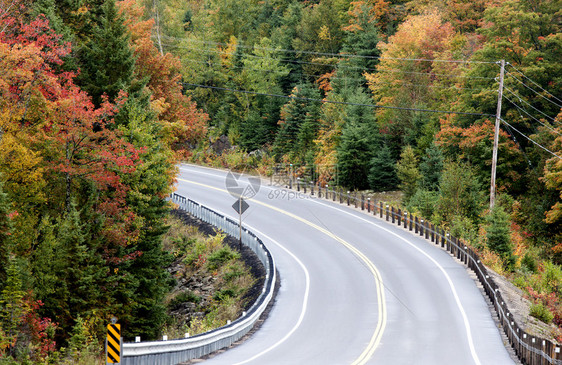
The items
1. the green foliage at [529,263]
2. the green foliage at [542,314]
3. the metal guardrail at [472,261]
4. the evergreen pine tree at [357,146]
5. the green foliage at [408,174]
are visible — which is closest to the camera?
the metal guardrail at [472,261]

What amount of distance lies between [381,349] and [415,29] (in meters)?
42.5

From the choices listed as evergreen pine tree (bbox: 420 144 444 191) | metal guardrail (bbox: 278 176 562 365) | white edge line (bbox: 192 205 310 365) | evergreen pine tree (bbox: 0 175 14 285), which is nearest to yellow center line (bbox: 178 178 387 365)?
white edge line (bbox: 192 205 310 365)

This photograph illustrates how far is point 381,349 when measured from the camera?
19531 millimetres

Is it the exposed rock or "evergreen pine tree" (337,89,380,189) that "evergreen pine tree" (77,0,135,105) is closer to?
"evergreen pine tree" (337,89,380,189)

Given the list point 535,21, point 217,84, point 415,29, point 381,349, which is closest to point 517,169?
point 535,21

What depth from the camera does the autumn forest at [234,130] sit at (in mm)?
24266

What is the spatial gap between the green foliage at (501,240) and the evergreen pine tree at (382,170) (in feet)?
61.9

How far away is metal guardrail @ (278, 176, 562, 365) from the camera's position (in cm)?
1698

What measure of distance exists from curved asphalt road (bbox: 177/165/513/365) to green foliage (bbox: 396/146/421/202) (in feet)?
23.8

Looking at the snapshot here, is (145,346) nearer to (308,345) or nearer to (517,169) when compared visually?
(308,345)

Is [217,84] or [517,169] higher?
[217,84]

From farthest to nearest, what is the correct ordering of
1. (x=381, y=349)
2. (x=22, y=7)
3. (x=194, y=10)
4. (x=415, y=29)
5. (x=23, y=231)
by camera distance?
1. (x=194, y=10)
2. (x=415, y=29)
3. (x=22, y=7)
4. (x=23, y=231)
5. (x=381, y=349)

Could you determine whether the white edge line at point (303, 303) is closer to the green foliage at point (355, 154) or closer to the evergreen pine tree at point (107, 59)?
the evergreen pine tree at point (107, 59)

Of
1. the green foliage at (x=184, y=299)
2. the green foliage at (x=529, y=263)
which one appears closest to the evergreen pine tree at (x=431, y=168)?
the green foliage at (x=529, y=263)
